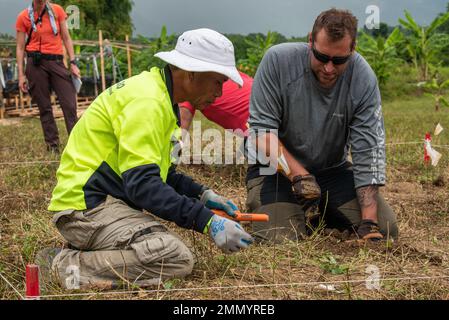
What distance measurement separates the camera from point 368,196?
389 cm

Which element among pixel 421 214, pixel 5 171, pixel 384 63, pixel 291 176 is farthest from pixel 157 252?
pixel 384 63

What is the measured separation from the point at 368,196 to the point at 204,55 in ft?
4.94

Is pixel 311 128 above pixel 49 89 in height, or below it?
above

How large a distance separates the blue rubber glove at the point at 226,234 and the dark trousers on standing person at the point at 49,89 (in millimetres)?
4069

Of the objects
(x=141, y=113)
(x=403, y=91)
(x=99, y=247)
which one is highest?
(x=141, y=113)

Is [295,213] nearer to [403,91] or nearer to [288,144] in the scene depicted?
[288,144]

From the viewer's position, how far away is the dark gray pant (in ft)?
12.6

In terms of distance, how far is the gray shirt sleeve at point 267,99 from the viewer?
389 cm

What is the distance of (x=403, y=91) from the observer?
17188 mm

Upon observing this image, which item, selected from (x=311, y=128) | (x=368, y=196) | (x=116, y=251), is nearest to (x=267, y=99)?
(x=311, y=128)

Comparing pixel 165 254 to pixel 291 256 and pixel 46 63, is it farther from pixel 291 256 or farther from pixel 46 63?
pixel 46 63

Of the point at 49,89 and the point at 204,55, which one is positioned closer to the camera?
the point at 204,55

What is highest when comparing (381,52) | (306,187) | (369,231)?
(306,187)

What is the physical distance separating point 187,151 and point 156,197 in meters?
3.73
